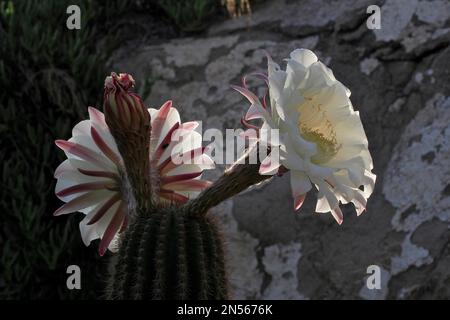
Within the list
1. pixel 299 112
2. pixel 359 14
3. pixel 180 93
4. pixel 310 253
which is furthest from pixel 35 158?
pixel 299 112

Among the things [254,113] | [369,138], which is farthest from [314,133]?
[369,138]

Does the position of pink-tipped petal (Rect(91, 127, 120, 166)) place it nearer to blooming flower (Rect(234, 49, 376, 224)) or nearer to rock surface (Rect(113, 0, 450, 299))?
blooming flower (Rect(234, 49, 376, 224))

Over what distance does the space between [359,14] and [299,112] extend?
171 centimetres

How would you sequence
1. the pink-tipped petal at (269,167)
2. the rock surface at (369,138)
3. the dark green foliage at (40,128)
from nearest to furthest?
the pink-tipped petal at (269,167) → the rock surface at (369,138) → the dark green foliage at (40,128)

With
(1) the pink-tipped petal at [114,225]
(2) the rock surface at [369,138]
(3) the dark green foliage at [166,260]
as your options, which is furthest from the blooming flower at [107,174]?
(2) the rock surface at [369,138]

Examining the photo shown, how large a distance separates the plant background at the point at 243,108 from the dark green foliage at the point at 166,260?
1162 mm

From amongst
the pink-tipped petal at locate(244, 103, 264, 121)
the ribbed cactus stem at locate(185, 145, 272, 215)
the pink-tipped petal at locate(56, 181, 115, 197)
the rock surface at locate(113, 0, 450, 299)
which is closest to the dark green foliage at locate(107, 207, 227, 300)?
the ribbed cactus stem at locate(185, 145, 272, 215)

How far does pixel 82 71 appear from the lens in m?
3.33

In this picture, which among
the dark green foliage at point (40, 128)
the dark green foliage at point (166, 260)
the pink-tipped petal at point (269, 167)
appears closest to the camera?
the pink-tipped petal at point (269, 167)

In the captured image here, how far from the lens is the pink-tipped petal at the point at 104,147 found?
1.78 metres

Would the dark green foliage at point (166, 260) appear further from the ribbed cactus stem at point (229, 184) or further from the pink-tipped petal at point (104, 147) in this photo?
the pink-tipped petal at point (104, 147)

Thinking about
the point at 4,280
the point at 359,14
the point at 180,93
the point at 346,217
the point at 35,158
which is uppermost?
the point at 359,14

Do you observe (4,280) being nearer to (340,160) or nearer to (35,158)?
(35,158)

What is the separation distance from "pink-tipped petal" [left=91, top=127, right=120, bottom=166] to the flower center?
0.38m
